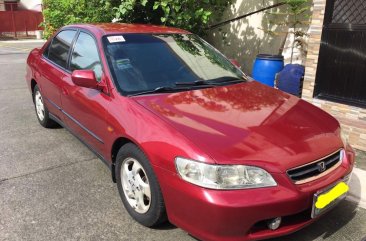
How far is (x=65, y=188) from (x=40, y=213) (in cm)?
45

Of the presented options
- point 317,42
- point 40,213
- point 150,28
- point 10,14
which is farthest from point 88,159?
point 10,14

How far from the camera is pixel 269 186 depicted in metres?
2.25

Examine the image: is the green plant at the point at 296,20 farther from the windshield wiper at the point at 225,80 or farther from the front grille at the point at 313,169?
the front grille at the point at 313,169

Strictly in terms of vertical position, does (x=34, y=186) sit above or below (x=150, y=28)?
below

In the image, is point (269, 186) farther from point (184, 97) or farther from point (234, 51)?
point (234, 51)

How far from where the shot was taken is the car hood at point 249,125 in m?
2.34

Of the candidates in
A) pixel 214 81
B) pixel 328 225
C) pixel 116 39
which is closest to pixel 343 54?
pixel 214 81

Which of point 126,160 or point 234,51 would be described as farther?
point 234,51

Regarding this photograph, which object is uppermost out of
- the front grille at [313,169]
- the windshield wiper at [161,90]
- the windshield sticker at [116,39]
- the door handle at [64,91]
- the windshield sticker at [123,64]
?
the windshield sticker at [116,39]

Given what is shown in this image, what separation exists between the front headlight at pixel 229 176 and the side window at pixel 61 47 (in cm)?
251

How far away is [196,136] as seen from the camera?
243 centimetres

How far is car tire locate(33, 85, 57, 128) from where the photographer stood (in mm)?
4914

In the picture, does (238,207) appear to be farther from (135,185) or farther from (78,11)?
(78,11)

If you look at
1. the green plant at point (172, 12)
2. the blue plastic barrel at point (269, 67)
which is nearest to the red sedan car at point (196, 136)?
the blue plastic barrel at point (269, 67)
